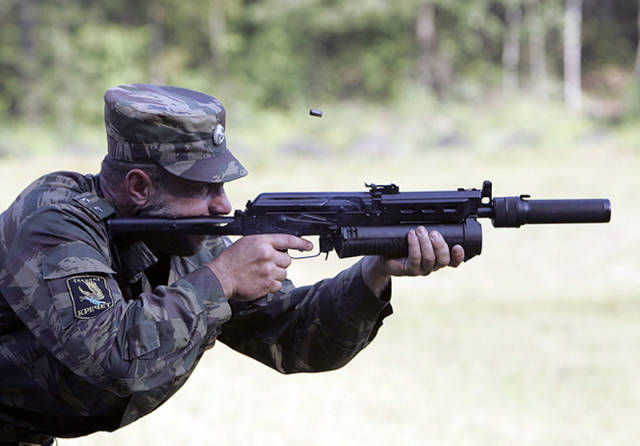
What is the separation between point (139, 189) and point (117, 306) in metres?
0.54

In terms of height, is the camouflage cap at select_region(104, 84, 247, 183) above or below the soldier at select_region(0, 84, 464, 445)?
above

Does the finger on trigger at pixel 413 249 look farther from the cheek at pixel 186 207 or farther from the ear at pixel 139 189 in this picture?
the ear at pixel 139 189

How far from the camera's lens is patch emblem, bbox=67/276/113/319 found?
2646mm

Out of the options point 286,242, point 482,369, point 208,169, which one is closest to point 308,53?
point 482,369

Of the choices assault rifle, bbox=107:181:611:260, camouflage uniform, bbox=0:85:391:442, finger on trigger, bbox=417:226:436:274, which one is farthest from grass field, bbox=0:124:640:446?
finger on trigger, bbox=417:226:436:274

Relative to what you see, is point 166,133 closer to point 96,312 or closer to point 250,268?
point 250,268

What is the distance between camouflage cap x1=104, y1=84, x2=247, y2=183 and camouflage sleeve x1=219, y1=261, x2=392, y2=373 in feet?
2.21

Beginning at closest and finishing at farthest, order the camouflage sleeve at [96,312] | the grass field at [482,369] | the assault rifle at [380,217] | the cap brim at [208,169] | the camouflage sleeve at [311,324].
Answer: the camouflage sleeve at [96,312], the cap brim at [208,169], the assault rifle at [380,217], the camouflage sleeve at [311,324], the grass field at [482,369]

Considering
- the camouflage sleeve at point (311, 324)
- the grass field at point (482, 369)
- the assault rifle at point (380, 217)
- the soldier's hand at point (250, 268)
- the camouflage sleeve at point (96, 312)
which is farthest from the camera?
the grass field at point (482, 369)

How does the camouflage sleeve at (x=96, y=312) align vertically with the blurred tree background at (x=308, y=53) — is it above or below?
below

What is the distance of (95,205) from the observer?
117 inches

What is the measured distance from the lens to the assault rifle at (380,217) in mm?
3102

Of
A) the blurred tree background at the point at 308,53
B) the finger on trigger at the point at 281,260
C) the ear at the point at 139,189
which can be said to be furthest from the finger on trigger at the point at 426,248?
the blurred tree background at the point at 308,53

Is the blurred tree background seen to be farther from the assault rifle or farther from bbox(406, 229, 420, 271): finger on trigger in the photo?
bbox(406, 229, 420, 271): finger on trigger
